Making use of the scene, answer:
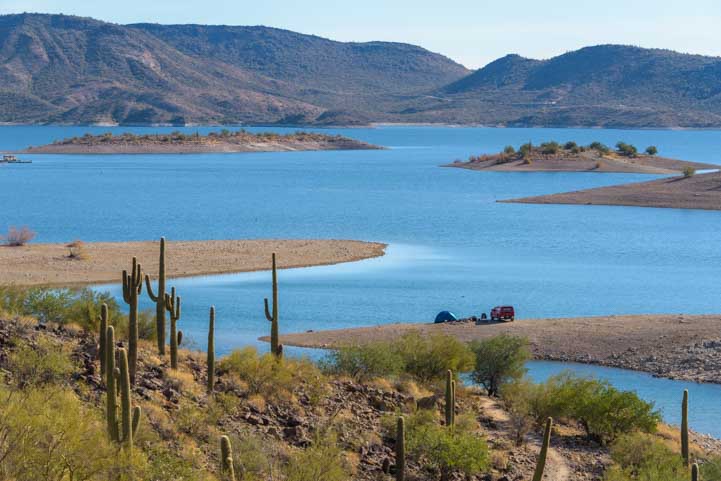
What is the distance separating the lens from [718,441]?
26.3m

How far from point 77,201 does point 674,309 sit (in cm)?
5533

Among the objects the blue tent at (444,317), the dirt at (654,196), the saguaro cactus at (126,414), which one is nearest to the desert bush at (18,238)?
the blue tent at (444,317)

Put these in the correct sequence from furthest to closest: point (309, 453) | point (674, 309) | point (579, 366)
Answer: point (674, 309) → point (579, 366) → point (309, 453)

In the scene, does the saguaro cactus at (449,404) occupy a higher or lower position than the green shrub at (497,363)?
higher

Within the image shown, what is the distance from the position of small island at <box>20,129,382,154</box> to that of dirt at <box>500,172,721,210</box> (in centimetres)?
8544

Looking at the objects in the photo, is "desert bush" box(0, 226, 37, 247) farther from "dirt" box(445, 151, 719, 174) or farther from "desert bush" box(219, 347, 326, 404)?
"dirt" box(445, 151, 719, 174)

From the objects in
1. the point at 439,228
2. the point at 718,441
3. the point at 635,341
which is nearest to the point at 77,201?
the point at 439,228

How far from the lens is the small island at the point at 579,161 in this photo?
12576 cm

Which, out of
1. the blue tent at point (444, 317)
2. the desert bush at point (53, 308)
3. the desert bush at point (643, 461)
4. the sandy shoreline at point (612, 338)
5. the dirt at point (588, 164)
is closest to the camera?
the desert bush at point (643, 461)

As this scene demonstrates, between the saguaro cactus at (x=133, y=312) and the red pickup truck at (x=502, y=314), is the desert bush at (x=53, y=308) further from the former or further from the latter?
the red pickup truck at (x=502, y=314)

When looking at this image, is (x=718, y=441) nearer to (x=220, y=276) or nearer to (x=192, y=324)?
(x=192, y=324)

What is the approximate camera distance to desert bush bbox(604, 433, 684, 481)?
20.5 meters

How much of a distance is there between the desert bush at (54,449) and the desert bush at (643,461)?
29.4 feet

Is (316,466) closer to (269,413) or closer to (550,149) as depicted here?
(269,413)
